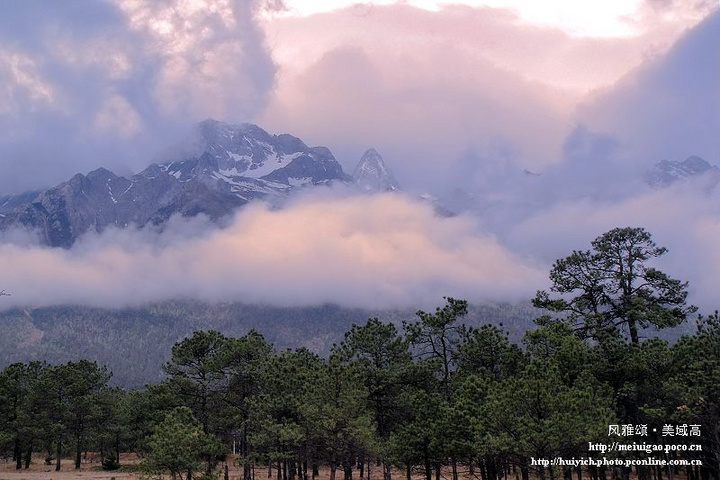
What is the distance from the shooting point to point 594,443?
33.4 metres

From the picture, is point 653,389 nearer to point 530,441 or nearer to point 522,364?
point 522,364

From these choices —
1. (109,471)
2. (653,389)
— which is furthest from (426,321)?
(109,471)

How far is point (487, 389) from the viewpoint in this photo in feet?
128

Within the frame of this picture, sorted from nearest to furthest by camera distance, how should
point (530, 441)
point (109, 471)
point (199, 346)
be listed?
point (530, 441) < point (199, 346) < point (109, 471)

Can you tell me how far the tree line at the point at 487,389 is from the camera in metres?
33.2

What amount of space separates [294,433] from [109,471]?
4622 cm

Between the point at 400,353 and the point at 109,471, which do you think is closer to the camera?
the point at 400,353

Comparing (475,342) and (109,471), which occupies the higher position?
(475,342)

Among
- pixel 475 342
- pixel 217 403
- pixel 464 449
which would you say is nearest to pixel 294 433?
pixel 464 449

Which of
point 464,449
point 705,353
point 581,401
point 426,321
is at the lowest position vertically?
point 464,449

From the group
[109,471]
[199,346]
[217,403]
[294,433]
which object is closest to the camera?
[294,433]

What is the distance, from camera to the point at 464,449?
127ft

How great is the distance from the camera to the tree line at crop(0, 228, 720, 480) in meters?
33.2

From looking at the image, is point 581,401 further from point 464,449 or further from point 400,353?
point 400,353
